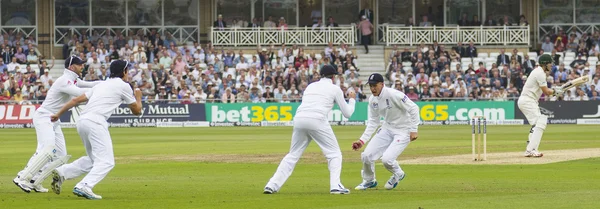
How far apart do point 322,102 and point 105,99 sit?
267 cm

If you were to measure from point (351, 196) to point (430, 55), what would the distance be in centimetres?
3060

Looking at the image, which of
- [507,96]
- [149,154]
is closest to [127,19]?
[507,96]

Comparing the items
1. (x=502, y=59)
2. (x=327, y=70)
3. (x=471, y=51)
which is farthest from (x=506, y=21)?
(x=327, y=70)

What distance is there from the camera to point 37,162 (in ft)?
47.8

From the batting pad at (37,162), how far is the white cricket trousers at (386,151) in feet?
A: 13.3

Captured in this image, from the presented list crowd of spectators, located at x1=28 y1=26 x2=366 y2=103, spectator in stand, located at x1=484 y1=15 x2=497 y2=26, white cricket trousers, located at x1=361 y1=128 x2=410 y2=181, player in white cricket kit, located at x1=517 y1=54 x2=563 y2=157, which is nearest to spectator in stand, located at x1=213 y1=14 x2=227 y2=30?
crowd of spectators, located at x1=28 y1=26 x2=366 y2=103

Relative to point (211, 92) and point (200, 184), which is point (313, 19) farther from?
point (200, 184)

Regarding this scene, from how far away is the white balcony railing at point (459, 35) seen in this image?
47.6m

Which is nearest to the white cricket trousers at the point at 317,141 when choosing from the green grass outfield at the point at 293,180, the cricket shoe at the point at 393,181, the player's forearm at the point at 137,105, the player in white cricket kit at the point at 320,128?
the player in white cricket kit at the point at 320,128

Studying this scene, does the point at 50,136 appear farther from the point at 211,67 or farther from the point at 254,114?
the point at 211,67

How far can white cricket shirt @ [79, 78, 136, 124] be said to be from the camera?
1380 centimetres

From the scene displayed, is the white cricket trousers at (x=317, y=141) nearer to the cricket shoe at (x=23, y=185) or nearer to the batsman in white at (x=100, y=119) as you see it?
the batsman in white at (x=100, y=119)

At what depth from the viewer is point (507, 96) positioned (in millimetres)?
41000

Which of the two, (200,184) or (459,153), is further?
(459,153)
